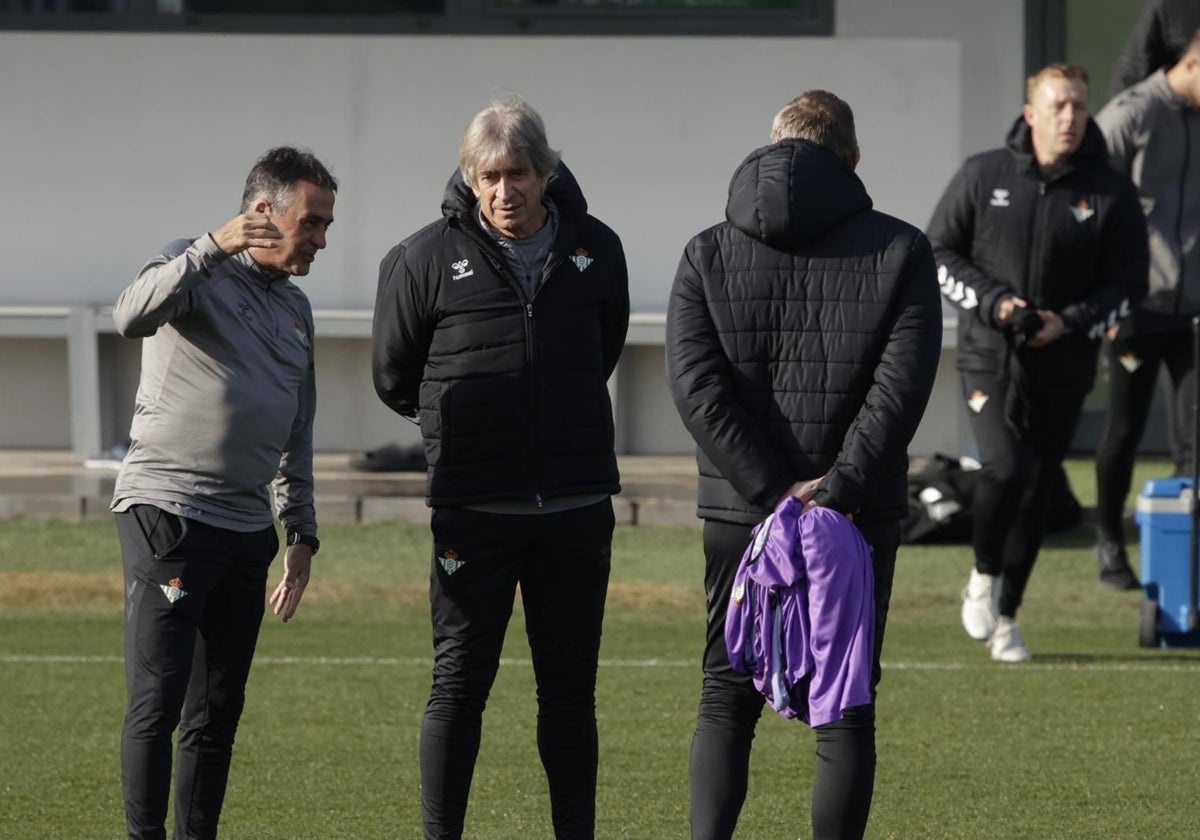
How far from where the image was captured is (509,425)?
15.8 feet

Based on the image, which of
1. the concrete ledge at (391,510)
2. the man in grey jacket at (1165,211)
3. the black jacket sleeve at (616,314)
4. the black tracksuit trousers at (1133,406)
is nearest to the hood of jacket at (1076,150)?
the man in grey jacket at (1165,211)

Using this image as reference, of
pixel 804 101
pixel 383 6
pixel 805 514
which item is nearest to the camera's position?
pixel 805 514

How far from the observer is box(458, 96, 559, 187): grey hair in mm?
4730

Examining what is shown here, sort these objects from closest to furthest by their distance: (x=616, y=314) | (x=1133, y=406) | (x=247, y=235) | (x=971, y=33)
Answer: (x=247, y=235)
(x=616, y=314)
(x=1133, y=406)
(x=971, y=33)

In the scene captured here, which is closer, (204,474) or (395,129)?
(204,474)

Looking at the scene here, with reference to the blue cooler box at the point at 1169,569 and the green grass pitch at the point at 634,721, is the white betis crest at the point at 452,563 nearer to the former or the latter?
the green grass pitch at the point at 634,721

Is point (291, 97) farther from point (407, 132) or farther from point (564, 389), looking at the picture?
point (564, 389)

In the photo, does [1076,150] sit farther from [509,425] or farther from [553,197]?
[509,425]

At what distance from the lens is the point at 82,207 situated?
13.5 meters

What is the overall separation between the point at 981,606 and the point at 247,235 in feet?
14.2

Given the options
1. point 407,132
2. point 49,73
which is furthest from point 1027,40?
point 49,73

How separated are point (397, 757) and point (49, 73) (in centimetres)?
814

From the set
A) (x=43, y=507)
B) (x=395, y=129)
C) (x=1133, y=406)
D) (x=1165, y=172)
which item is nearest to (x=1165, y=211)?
(x=1165, y=172)

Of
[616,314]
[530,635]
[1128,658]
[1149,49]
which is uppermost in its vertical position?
[1149,49]
